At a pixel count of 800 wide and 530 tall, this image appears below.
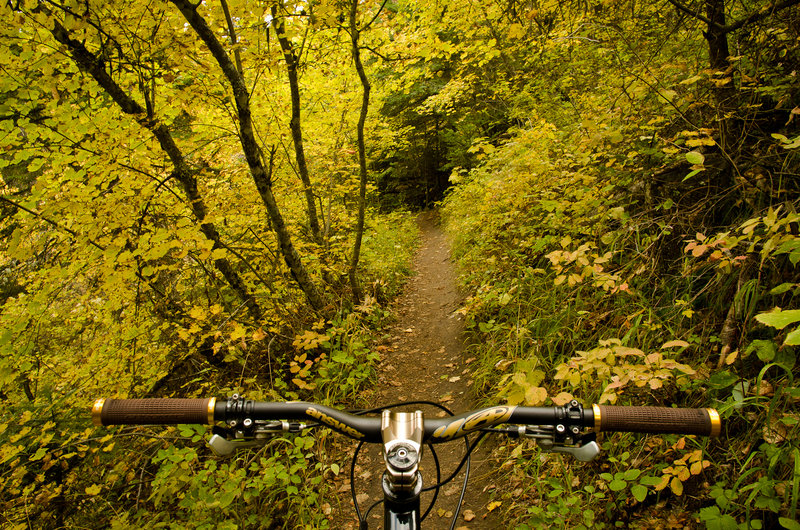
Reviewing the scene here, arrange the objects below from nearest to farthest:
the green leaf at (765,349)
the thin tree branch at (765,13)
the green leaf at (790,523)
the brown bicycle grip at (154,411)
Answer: the brown bicycle grip at (154,411), the green leaf at (790,523), the green leaf at (765,349), the thin tree branch at (765,13)

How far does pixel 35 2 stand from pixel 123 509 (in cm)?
480

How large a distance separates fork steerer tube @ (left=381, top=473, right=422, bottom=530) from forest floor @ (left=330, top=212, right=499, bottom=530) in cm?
251

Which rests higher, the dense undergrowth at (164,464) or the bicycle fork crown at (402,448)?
the bicycle fork crown at (402,448)

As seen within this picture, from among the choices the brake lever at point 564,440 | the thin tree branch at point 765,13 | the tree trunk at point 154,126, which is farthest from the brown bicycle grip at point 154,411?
the thin tree branch at point 765,13

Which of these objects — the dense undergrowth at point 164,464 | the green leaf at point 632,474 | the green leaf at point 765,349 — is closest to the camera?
the green leaf at point 765,349

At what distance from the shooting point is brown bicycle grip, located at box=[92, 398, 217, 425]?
1476 millimetres

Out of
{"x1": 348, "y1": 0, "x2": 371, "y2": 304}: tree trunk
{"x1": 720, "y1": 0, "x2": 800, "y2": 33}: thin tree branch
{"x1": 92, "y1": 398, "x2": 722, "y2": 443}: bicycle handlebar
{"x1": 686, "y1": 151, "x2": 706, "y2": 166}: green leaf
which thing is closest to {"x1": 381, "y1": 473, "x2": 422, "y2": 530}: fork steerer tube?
{"x1": 92, "y1": 398, "x2": 722, "y2": 443}: bicycle handlebar

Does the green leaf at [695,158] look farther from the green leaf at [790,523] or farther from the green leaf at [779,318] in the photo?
the green leaf at [790,523]

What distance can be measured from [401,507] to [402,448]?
0.63 ft

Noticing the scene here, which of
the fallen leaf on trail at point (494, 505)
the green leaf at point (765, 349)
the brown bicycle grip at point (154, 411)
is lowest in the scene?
the fallen leaf on trail at point (494, 505)

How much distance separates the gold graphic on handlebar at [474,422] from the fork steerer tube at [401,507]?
210mm

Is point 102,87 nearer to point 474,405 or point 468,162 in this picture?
point 474,405

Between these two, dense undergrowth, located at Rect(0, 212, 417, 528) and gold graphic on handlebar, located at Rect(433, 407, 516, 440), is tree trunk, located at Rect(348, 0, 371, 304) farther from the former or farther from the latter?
gold graphic on handlebar, located at Rect(433, 407, 516, 440)

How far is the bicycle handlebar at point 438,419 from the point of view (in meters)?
1.37
